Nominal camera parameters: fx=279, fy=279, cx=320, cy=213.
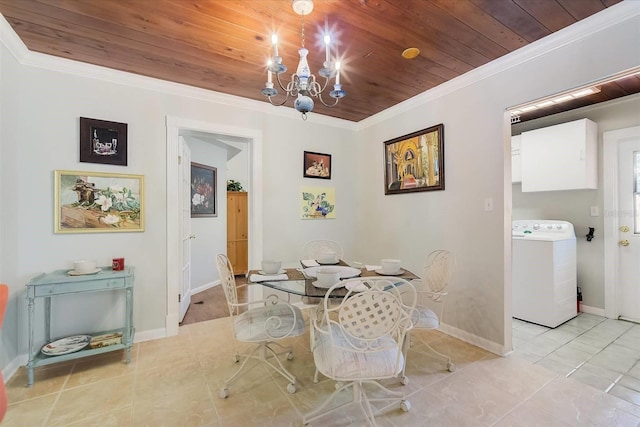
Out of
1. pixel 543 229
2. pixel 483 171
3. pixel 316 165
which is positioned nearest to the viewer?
pixel 483 171

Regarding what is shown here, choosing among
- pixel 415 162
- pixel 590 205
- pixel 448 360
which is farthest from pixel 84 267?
pixel 590 205

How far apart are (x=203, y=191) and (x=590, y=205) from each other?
5.15 meters

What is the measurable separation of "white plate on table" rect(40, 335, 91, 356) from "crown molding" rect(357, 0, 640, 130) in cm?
369

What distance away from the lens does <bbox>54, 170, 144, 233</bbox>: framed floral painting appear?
7.47 feet

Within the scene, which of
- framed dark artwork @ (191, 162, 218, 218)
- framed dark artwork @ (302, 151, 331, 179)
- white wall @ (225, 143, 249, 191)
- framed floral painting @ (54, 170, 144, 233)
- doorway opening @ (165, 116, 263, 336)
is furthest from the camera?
white wall @ (225, 143, 249, 191)

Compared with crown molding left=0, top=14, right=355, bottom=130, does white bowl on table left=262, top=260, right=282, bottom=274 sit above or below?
below

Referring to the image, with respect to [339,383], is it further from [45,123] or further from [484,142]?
[45,123]

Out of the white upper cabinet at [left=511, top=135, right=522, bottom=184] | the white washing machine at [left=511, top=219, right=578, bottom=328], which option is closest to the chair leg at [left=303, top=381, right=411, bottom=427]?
the white washing machine at [left=511, top=219, right=578, bottom=328]

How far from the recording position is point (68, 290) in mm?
2027

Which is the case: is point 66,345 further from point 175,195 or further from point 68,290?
point 175,195

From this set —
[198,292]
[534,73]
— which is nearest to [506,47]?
[534,73]

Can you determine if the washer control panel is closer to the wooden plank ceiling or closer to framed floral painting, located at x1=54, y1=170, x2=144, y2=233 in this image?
the wooden plank ceiling

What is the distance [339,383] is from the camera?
1.88 m

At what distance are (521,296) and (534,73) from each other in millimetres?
2274
